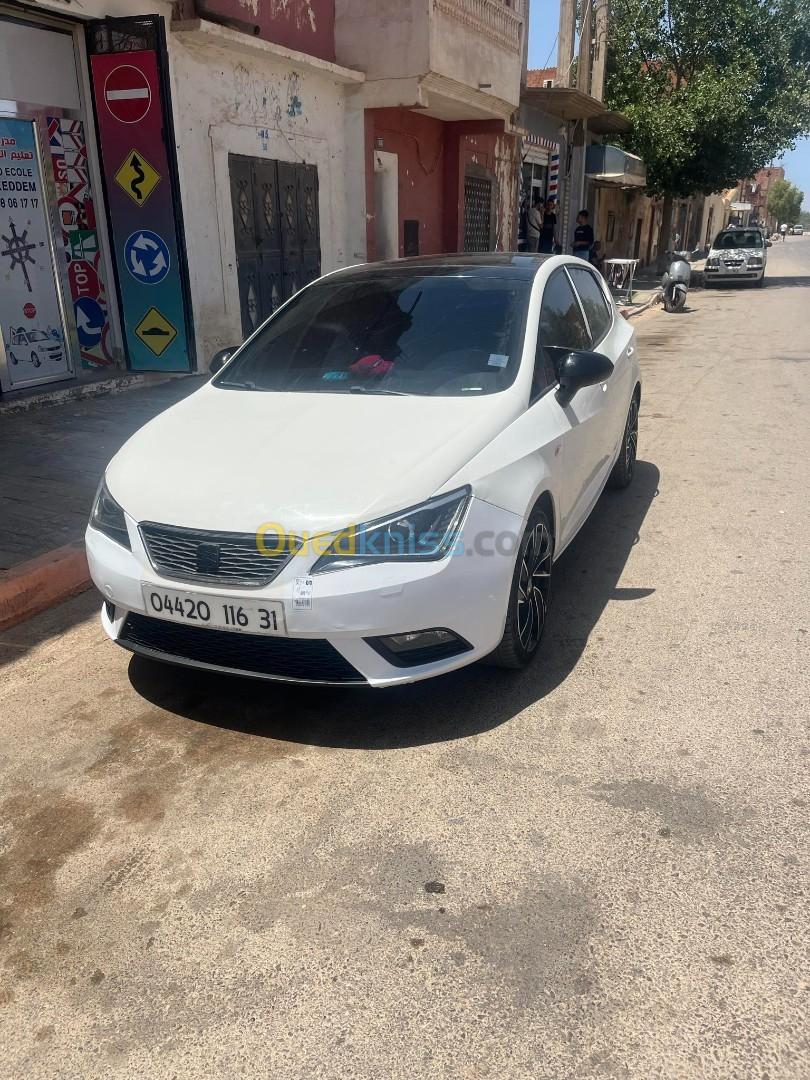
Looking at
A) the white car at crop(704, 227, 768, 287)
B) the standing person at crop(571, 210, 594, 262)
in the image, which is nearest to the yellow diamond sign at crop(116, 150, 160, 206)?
the standing person at crop(571, 210, 594, 262)

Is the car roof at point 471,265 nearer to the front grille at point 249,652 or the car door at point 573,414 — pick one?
the car door at point 573,414

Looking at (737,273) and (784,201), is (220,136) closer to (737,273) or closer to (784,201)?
(737,273)

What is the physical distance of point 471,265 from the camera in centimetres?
444

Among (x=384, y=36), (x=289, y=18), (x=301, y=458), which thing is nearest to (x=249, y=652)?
(x=301, y=458)

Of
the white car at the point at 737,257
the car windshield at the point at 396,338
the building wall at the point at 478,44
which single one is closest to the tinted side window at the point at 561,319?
the car windshield at the point at 396,338

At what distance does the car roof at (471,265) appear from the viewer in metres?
4.27

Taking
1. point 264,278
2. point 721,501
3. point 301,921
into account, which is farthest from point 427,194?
point 301,921

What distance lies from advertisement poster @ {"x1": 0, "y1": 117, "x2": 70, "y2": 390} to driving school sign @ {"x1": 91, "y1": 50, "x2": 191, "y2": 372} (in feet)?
2.65

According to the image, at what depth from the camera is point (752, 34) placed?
26.2m

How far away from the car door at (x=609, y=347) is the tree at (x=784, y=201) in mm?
151240

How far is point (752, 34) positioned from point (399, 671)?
30.1 meters

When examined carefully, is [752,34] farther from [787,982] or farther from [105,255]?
[787,982]

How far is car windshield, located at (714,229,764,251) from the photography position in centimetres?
2791

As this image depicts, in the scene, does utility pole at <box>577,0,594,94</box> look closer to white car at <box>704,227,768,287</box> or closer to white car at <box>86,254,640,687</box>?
white car at <box>704,227,768,287</box>
